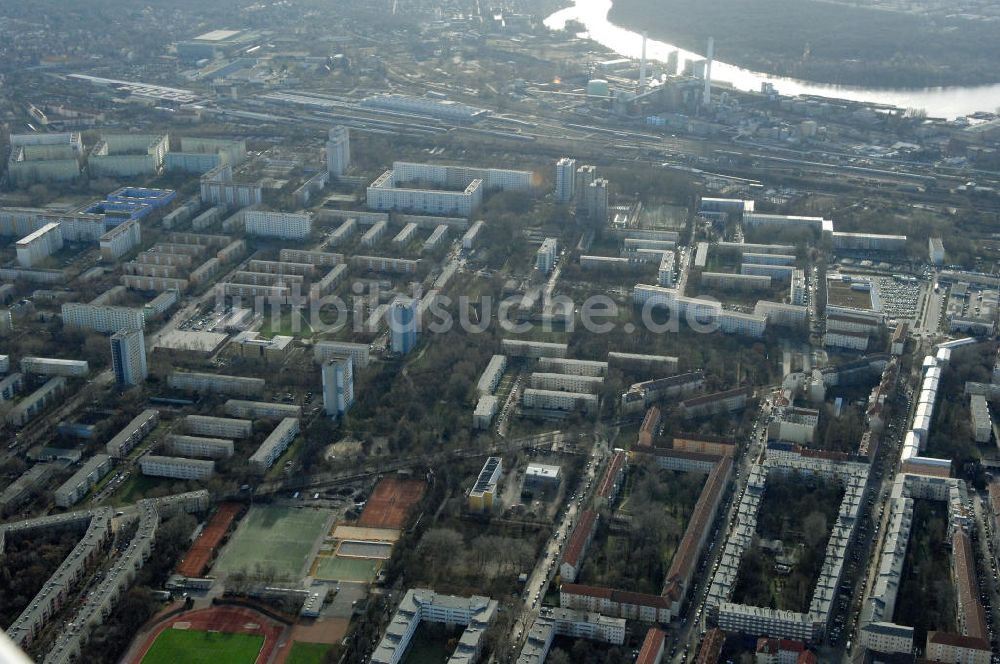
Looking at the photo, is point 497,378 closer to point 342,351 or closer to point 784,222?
point 342,351

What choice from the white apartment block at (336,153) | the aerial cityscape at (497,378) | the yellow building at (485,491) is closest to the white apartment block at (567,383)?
the aerial cityscape at (497,378)

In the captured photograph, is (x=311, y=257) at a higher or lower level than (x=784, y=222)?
lower

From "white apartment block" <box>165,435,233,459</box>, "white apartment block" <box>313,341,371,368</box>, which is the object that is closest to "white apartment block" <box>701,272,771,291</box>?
"white apartment block" <box>313,341,371,368</box>

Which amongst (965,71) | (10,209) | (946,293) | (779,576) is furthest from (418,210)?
(965,71)

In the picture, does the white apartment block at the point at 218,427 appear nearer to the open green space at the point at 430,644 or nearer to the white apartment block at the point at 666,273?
the open green space at the point at 430,644

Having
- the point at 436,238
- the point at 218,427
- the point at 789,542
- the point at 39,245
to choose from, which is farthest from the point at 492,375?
the point at 39,245

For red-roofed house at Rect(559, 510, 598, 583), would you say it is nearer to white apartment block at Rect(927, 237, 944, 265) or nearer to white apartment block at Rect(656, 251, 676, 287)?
white apartment block at Rect(656, 251, 676, 287)
